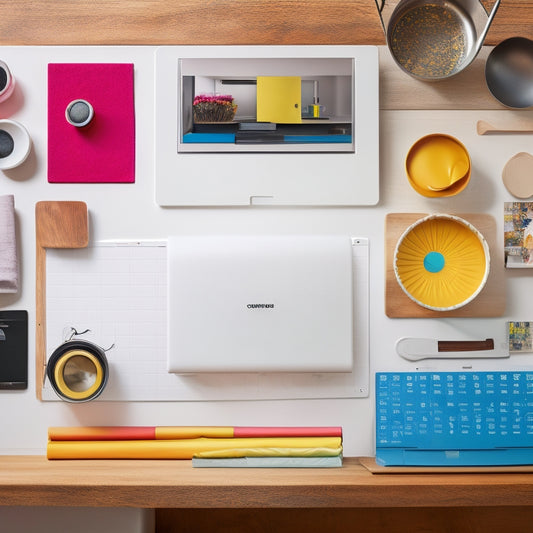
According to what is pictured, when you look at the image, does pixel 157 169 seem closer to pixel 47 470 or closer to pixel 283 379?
pixel 283 379

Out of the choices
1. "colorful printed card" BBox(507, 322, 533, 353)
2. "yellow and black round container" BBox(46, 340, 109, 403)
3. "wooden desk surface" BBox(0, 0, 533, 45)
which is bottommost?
"yellow and black round container" BBox(46, 340, 109, 403)

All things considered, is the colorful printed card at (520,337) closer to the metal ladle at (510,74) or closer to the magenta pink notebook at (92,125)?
the metal ladle at (510,74)

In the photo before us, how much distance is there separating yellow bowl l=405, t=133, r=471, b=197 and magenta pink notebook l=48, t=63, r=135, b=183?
67 cm

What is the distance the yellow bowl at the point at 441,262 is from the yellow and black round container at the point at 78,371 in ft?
2.37

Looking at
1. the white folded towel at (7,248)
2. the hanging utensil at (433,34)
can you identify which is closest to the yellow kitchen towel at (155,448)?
the white folded towel at (7,248)

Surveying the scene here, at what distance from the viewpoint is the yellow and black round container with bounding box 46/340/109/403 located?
1427 mm

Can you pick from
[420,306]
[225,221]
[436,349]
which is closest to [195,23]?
[225,221]

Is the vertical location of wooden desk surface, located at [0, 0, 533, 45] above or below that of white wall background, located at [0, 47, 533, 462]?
above

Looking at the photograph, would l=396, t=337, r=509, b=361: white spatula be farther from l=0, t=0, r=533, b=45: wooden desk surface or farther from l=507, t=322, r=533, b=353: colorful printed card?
l=0, t=0, r=533, b=45: wooden desk surface

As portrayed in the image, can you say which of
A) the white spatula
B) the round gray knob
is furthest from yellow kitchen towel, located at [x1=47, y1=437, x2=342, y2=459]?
the round gray knob

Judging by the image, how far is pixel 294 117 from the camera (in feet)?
4.89

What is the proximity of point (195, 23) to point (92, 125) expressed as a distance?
1.13 feet

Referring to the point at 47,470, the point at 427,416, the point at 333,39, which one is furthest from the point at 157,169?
the point at 427,416

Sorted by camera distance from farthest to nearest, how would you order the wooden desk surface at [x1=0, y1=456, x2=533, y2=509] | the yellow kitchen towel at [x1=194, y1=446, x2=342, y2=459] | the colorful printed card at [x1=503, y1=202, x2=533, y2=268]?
the colorful printed card at [x1=503, y1=202, x2=533, y2=268], the yellow kitchen towel at [x1=194, y1=446, x2=342, y2=459], the wooden desk surface at [x1=0, y1=456, x2=533, y2=509]
